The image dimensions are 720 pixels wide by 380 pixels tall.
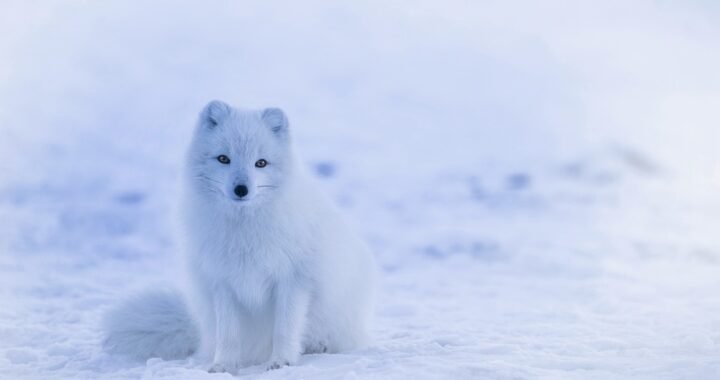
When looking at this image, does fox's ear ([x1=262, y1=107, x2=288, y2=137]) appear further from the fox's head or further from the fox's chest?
the fox's chest

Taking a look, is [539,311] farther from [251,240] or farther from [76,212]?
[76,212]

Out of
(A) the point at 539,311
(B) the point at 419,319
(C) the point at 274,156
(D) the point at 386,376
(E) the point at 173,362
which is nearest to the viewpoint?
(D) the point at 386,376

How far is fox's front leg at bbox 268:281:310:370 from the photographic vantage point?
3.35 m

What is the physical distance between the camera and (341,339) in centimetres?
364

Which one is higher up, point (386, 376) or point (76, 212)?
point (76, 212)

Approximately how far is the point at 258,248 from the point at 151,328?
79 cm

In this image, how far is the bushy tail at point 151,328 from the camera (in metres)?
3.70

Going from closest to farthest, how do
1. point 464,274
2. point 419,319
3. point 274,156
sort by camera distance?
point 274,156 < point 419,319 < point 464,274

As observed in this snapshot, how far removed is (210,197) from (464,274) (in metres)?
3.97

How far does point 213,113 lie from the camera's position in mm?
3295

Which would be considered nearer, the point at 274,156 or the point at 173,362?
the point at 274,156

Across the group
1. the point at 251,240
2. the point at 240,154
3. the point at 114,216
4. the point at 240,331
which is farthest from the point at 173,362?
the point at 114,216

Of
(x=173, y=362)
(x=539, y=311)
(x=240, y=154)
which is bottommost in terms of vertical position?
(x=173, y=362)

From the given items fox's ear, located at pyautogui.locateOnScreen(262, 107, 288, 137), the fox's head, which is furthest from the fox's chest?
fox's ear, located at pyautogui.locateOnScreen(262, 107, 288, 137)
